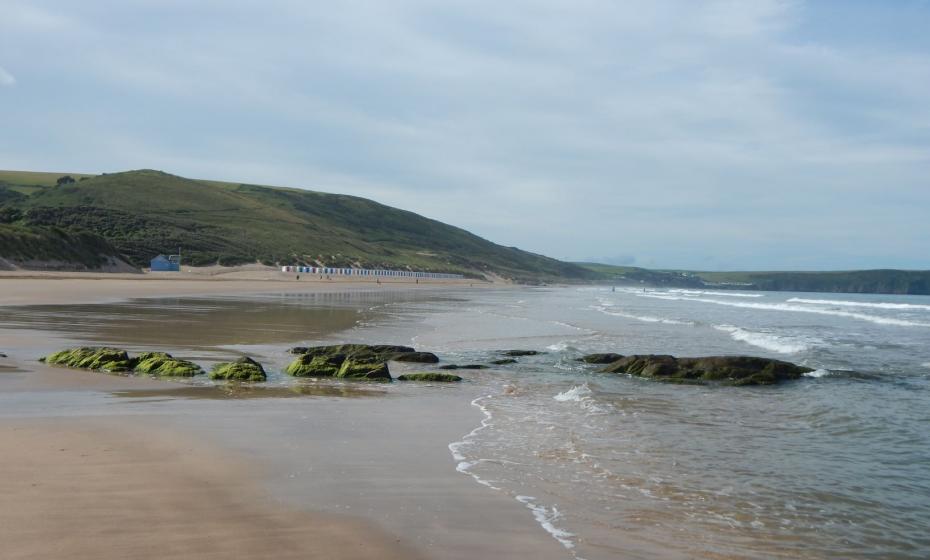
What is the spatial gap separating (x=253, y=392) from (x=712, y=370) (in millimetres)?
10192

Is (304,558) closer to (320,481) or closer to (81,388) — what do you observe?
(320,481)

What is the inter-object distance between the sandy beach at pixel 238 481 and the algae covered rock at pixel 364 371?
2.55 m

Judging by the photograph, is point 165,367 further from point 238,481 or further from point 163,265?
point 163,265

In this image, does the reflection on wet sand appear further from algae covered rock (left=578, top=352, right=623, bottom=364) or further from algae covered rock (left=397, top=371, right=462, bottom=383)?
algae covered rock (left=578, top=352, right=623, bottom=364)

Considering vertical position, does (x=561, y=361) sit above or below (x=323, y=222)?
below

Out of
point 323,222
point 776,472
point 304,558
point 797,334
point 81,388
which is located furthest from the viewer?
point 323,222

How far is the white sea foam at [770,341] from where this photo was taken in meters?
24.2

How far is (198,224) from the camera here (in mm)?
118875

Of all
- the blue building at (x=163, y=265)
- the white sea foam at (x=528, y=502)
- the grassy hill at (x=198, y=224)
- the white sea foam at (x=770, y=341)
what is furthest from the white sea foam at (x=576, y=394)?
the blue building at (x=163, y=265)

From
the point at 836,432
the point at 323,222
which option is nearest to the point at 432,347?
the point at 836,432

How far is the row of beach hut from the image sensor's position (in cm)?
10155

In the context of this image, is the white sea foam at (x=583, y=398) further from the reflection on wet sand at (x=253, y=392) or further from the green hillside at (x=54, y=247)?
the green hillside at (x=54, y=247)

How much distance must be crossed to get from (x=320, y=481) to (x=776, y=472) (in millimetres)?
5116

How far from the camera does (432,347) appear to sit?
2175cm
